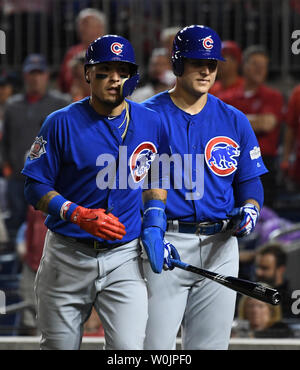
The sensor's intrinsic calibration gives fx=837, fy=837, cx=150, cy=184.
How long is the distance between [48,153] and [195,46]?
0.81m

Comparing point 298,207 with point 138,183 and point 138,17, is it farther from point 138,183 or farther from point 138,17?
point 138,183

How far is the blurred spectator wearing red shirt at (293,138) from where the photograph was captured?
21.1ft

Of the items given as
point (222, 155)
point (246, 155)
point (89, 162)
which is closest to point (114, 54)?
point (89, 162)

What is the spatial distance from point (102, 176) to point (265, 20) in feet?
16.0

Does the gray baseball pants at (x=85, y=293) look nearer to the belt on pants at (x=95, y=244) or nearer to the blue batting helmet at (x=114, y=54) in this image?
the belt on pants at (x=95, y=244)

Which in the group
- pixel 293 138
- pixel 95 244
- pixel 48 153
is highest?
pixel 48 153

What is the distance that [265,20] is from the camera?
775 centimetres

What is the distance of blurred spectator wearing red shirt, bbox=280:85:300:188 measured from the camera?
6426mm

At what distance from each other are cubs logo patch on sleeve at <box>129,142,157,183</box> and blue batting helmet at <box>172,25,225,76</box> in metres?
0.42

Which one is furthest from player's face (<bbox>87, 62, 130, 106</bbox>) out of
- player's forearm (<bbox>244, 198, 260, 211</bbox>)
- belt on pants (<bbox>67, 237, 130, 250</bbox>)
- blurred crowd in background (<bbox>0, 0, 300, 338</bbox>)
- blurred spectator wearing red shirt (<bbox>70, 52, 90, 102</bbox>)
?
blurred spectator wearing red shirt (<bbox>70, 52, 90, 102</bbox>)

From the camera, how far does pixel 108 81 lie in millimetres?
3262

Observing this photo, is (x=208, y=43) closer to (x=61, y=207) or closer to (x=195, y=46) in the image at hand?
(x=195, y=46)

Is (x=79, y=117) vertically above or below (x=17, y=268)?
above
